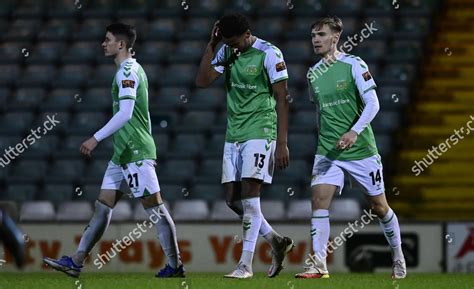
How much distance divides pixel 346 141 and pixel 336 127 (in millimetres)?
399

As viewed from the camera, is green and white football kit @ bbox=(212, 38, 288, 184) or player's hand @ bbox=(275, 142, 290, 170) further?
green and white football kit @ bbox=(212, 38, 288, 184)

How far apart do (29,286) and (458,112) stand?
908cm

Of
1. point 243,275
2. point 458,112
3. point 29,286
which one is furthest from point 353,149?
point 458,112

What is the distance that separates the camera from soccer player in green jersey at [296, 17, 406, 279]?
29.6 feet

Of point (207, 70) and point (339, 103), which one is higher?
point (207, 70)

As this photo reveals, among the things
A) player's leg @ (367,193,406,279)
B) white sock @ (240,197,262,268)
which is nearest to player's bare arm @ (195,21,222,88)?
white sock @ (240,197,262,268)

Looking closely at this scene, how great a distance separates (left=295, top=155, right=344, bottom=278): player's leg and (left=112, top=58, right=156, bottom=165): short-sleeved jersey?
1242mm

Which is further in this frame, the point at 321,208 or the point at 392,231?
the point at 392,231

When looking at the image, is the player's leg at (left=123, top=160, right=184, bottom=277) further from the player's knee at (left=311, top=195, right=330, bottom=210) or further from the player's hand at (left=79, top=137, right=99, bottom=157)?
the player's knee at (left=311, top=195, right=330, bottom=210)

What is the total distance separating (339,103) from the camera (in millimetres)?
9086

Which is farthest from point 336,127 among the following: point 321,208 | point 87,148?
point 87,148

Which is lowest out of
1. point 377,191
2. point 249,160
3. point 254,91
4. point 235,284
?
point 235,284

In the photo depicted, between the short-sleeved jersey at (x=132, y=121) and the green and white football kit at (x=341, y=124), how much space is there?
4.13 feet

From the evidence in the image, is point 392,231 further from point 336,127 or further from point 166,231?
point 166,231
